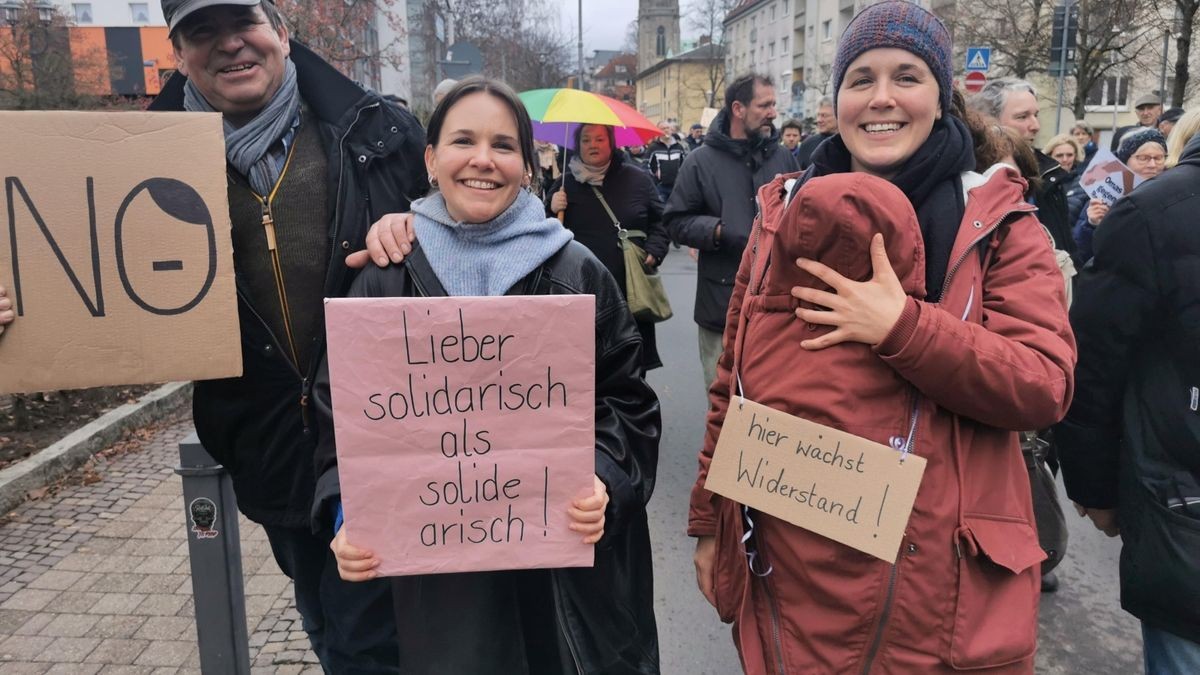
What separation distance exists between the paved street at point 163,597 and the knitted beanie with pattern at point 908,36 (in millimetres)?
2325

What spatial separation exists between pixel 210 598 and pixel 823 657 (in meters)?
1.90

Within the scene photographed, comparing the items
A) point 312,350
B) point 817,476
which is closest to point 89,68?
point 312,350

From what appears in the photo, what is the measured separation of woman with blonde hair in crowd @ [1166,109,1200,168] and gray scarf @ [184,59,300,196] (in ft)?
8.06

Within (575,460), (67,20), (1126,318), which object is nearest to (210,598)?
(575,460)

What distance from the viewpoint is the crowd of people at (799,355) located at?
1504 millimetres

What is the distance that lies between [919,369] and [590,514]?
694mm

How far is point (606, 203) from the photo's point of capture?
5211 mm

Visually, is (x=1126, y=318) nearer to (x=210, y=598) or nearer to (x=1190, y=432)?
(x=1190, y=432)

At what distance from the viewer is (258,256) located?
6.99 feet

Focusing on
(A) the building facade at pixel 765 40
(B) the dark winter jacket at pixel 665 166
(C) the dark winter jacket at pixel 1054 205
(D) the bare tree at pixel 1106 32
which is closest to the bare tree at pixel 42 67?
(B) the dark winter jacket at pixel 665 166

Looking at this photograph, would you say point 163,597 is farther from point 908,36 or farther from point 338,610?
point 908,36

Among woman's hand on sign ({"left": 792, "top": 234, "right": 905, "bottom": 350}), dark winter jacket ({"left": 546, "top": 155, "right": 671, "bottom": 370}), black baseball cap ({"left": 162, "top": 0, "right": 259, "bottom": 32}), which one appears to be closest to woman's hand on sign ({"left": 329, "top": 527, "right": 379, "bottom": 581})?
woman's hand on sign ({"left": 792, "top": 234, "right": 905, "bottom": 350})

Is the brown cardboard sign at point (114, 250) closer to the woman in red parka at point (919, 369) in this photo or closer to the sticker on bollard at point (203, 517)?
the sticker on bollard at point (203, 517)

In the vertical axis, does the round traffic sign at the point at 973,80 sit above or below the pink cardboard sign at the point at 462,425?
above
